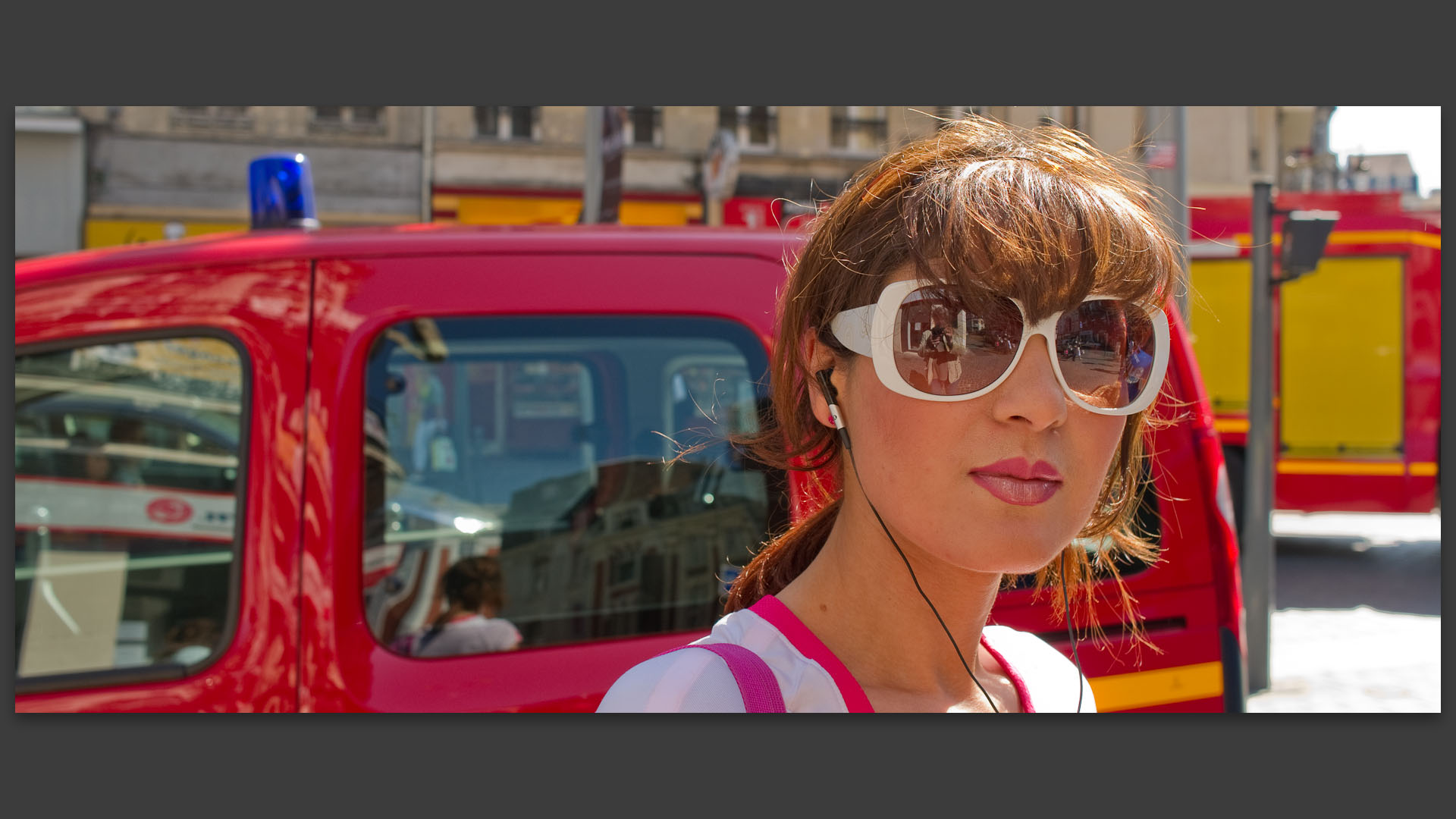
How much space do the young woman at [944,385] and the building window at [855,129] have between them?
18.1ft

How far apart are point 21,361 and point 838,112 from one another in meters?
7.55

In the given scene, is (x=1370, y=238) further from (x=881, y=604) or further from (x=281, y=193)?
(x=881, y=604)

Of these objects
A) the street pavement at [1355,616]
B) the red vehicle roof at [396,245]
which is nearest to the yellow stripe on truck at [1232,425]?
the street pavement at [1355,616]

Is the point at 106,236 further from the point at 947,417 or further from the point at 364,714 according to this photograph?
the point at 947,417

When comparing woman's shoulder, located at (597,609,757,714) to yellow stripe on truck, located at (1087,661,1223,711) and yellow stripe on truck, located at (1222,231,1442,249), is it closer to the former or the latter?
yellow stripe on truck, located at (1087,661,1223,711)

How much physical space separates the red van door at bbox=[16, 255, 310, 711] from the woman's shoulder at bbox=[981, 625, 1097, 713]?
3.51ft

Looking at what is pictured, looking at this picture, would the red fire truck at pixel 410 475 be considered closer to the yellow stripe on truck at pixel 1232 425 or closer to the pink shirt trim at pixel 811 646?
the pink shirt trim at pixel 811 646

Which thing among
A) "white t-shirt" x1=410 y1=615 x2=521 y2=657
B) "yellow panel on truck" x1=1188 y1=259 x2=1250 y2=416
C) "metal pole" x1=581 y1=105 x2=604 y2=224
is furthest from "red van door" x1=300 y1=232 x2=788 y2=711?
"yellow panel on truck" x1=1188 y1=259 x2=1250 y2=416

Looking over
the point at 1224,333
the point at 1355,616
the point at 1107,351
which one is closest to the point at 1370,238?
the point at 1224,333

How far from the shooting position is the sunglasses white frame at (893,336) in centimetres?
101

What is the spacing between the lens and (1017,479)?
3.35ft
